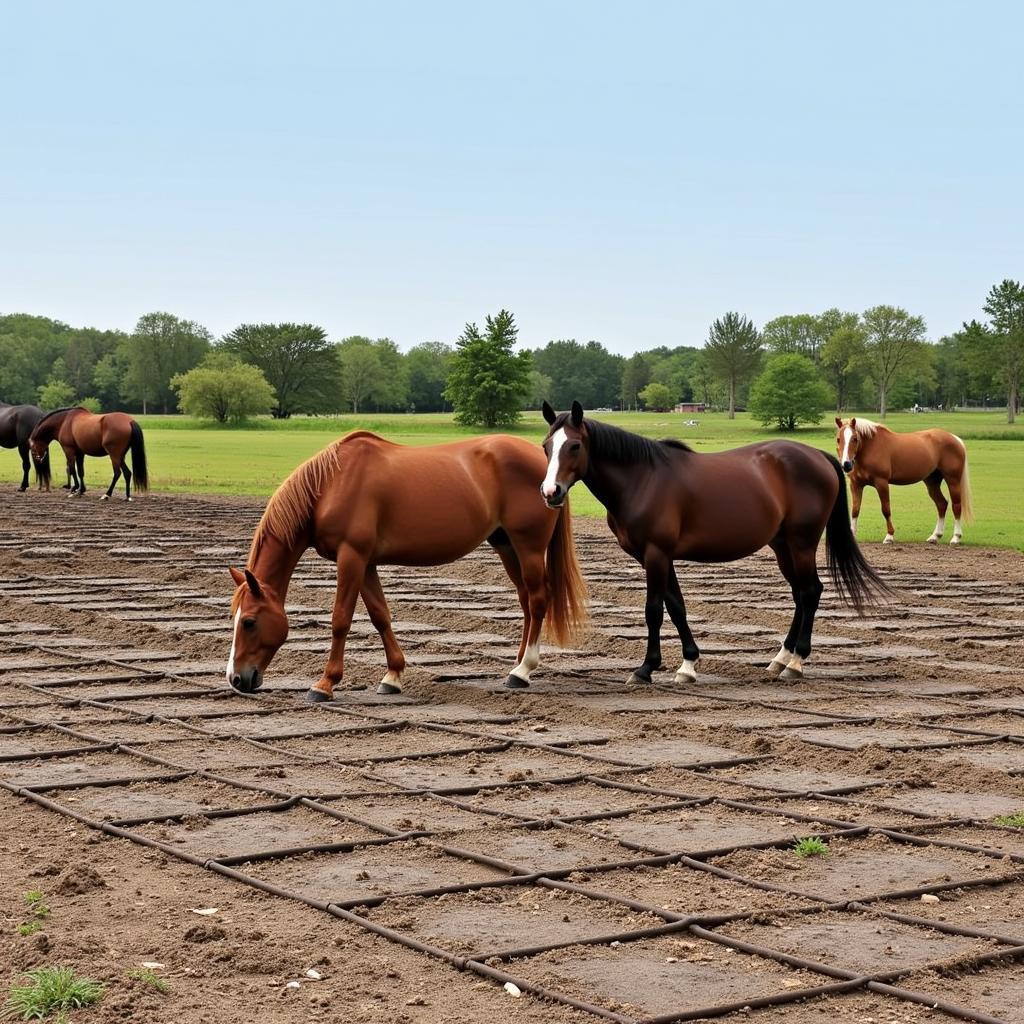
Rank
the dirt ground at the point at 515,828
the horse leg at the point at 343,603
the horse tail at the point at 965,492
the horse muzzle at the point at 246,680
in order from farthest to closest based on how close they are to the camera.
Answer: the horse tail at the point at 965,492 < the horse leg at the point at 343,603 < the horse muzzle at the point at 246,680 < the dirt ground at the point at 515,828

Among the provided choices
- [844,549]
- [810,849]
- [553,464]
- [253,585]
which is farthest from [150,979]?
[844,549]

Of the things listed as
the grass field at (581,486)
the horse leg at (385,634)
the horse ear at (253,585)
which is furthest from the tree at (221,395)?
the horse ear at (253,585)

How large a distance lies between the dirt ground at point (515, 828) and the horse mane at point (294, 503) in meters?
1.08

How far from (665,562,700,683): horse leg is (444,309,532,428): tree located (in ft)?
240

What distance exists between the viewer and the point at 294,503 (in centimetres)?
967

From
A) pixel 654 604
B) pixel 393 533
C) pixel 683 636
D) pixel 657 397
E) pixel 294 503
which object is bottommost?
pixel 683 636

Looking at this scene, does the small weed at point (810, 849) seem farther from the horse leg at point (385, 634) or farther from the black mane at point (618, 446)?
the black mane at point (618, 446)

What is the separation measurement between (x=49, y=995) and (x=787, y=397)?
8445cm

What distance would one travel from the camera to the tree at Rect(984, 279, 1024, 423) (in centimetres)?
9900

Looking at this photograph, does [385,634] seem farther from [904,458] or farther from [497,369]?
[497,369]

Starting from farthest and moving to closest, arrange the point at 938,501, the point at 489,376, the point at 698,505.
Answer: the point at 489,376 → the point at 938,501 → the point at 698,505

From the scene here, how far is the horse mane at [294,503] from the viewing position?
9617mm

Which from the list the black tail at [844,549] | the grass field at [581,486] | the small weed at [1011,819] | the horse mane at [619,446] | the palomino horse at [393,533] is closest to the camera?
the small weed at [1011,819]

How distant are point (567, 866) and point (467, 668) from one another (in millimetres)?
5048
